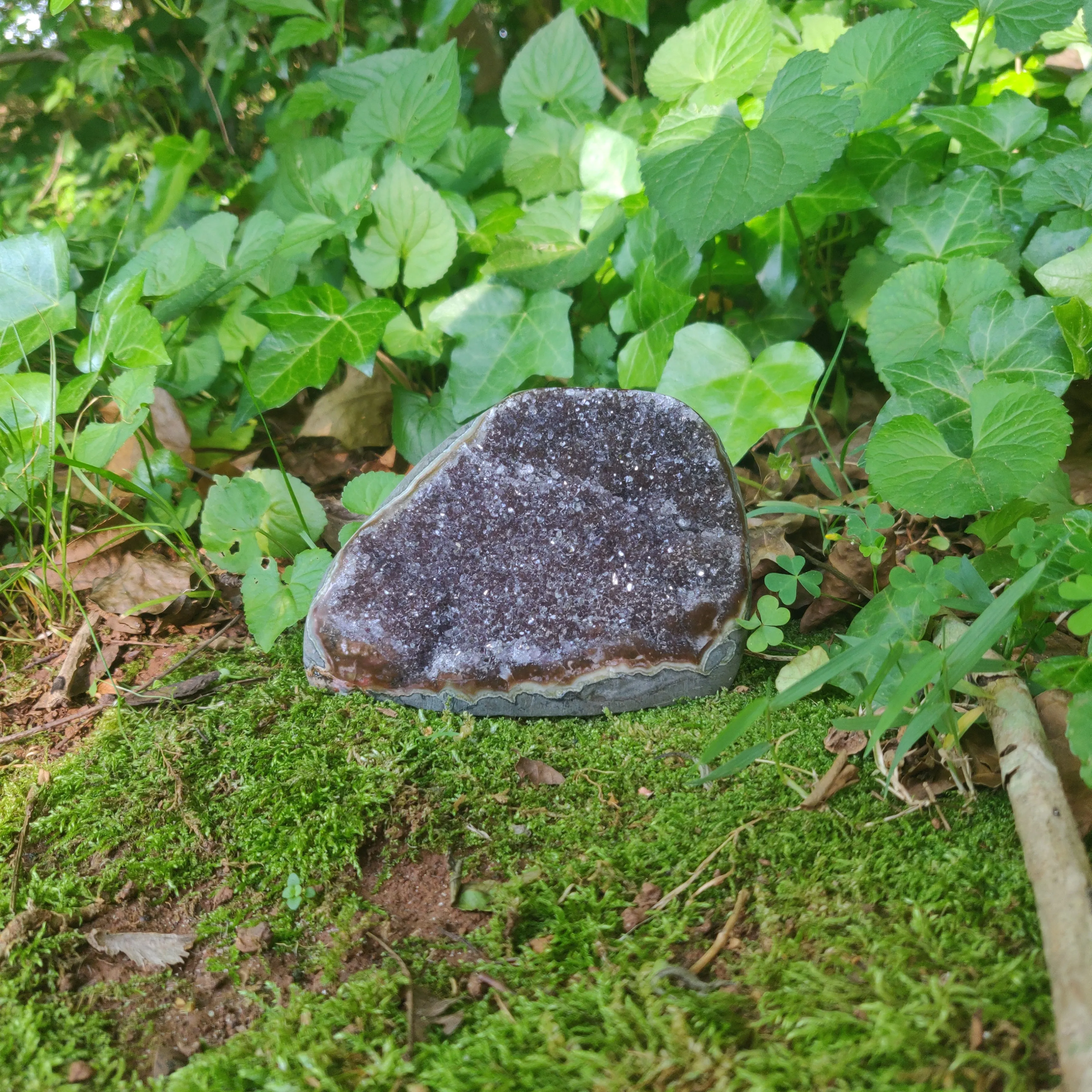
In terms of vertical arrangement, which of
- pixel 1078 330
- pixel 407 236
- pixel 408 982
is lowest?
pixel 408 982

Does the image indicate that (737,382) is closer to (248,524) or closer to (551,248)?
(551,248)

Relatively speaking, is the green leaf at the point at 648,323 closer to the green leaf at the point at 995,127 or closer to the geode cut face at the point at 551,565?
the geode cut face at the point at 551,565

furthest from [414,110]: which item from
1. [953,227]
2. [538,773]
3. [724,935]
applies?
[724,935]

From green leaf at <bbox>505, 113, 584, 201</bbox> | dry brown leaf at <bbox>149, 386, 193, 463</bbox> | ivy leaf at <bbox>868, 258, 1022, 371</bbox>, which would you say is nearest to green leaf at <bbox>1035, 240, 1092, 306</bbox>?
ivy leaf at <bbox>868, 258, 1022, 371</bbox>

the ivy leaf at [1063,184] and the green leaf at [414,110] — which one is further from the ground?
the green leaf at [414,110]

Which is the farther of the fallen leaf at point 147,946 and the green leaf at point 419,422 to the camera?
the green leaf at point 419,422

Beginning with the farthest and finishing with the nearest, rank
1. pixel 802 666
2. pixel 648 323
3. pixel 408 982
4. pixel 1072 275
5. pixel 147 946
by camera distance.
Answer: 1. pixel 648 323
2. pixel 1072 275
3. pixel 802 666
4. pixel 147 946
5. pixel 408 982

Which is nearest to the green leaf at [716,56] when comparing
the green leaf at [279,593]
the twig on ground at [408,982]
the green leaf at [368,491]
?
the green leaf at [368,491]
